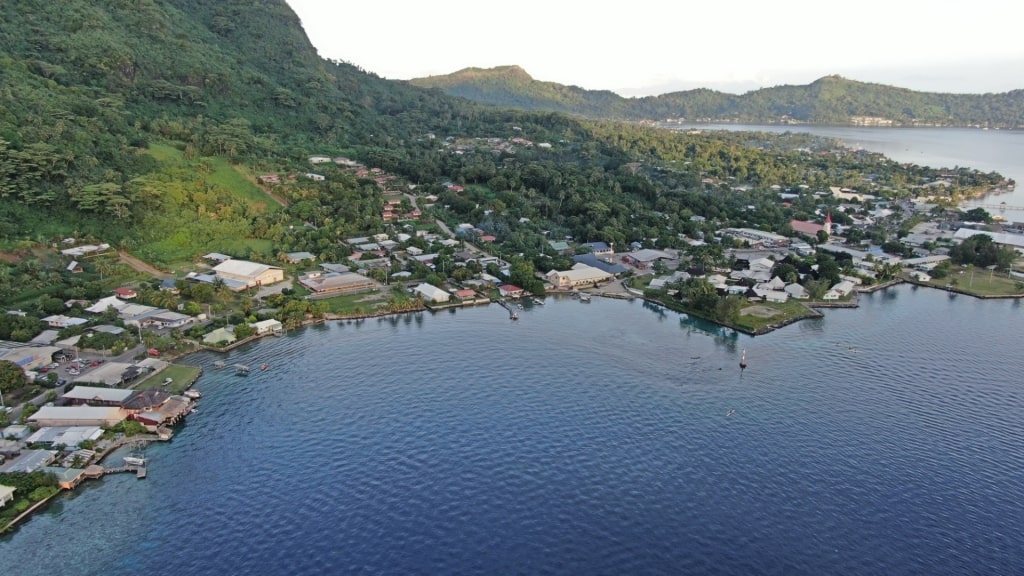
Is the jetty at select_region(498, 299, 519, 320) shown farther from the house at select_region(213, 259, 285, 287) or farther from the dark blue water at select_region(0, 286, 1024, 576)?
the house at select_region(213, 259, 285, 287)

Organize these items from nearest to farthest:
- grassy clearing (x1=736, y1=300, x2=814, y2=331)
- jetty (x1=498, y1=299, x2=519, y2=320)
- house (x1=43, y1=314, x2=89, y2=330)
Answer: house (x1=43, y1=314, x2=89, y2=330) < grassy clearing (x1=736, y1=300, x2=814, y2=331) < jetty (x1=498, y1=299, x2=519, y2=320)

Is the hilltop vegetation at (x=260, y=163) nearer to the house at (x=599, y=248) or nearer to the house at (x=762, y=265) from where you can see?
the house at (x=599, y=248)

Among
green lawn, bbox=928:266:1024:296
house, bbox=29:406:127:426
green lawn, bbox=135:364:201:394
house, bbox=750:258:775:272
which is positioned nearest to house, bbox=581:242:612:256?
house, bbox=750:258:775:272

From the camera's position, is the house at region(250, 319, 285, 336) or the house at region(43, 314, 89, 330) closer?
the house at region(43, 314, 89, 330)

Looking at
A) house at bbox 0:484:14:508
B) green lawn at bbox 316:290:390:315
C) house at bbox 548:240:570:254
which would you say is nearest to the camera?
house at bbox 0:484:14:508

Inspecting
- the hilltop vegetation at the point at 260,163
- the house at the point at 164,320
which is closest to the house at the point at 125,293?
the hilltop vegetation at the point at 260,163

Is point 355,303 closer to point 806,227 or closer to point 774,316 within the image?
point 774,316
